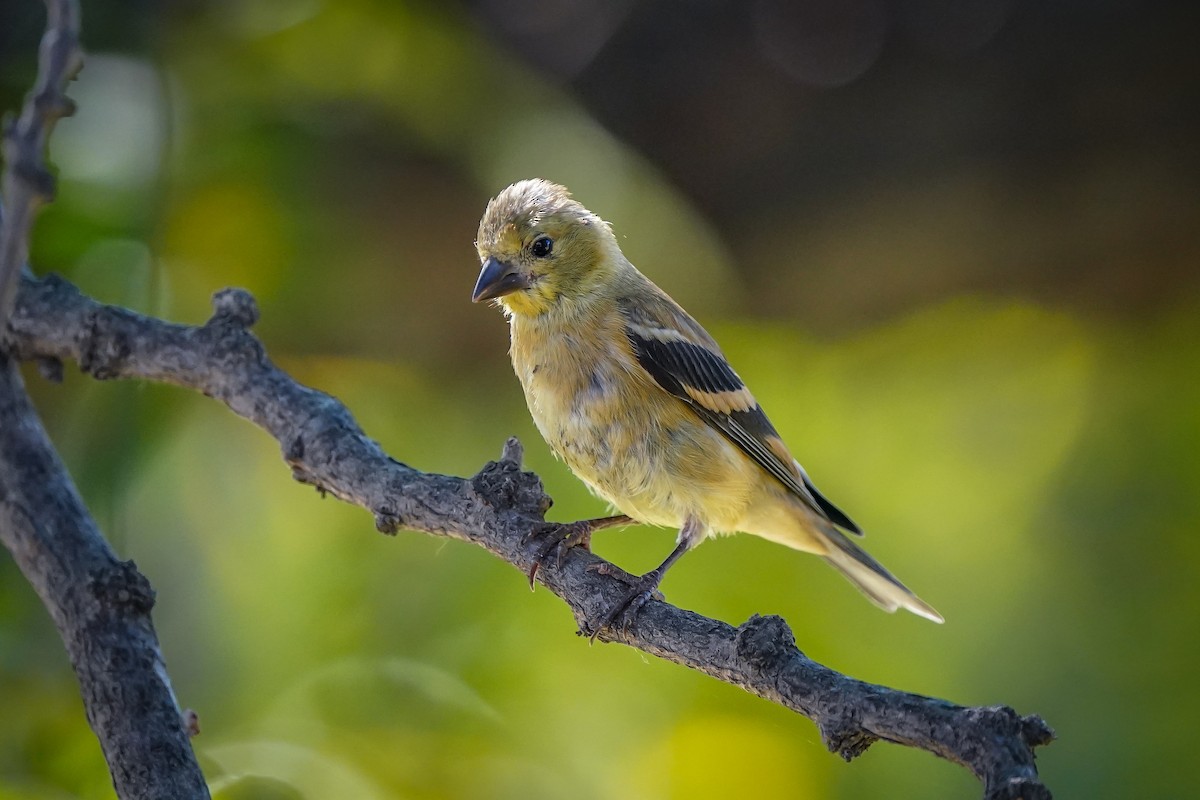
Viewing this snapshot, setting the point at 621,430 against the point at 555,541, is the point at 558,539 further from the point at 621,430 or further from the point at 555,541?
the point at 621,430

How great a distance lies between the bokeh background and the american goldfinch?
159 mm

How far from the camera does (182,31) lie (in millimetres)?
2348

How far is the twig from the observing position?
70cm

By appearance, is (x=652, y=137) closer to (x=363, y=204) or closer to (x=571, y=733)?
(x=363, y=204)

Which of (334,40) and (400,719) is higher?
(334,40)

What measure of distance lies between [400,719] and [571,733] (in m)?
0.32

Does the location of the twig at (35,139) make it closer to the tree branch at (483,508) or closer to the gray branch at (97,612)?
the gray branch at (97,612)

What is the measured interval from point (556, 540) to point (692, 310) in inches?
48.9

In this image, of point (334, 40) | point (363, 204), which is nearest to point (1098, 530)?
point (363, 204)

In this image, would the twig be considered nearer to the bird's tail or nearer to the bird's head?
the bird's head

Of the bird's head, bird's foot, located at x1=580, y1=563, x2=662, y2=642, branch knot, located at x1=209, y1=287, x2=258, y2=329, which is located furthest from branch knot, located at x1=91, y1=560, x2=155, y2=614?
the bird's head

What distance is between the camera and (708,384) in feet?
6.88

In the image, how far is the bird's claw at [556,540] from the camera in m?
1.43

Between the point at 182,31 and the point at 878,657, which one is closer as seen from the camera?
the point at 878,657
